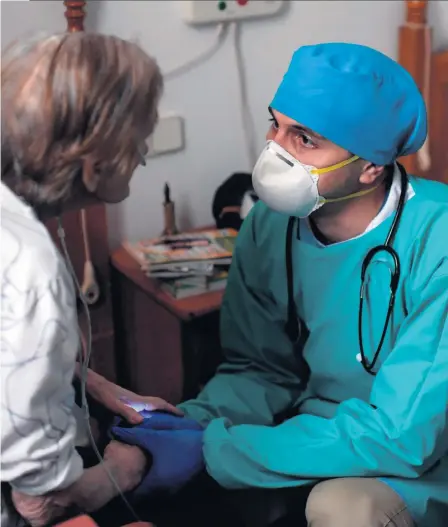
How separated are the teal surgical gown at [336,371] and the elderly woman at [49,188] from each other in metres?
0.47

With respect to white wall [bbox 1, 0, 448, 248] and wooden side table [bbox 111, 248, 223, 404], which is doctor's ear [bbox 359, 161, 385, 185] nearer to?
wooden side table [bbox 111, 248, 223, 404]

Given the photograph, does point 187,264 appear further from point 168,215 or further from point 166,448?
point 166,448

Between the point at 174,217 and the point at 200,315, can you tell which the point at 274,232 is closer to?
the point at 200,315

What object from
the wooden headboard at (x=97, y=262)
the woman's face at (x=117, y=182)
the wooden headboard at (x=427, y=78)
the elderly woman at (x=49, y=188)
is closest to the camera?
the elderly woman at (x=49, y=188)

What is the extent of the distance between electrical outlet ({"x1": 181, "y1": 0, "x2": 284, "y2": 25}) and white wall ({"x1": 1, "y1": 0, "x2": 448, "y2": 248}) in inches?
1.2

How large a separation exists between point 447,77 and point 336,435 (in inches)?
56.0

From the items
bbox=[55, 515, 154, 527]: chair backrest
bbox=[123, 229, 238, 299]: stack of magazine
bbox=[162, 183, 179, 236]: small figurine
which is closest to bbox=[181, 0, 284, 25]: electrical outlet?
bbox=[162, 183, 179, 236]: small figurine

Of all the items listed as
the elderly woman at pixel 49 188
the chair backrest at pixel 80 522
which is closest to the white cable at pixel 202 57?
the elderly woman at pixel 49 188

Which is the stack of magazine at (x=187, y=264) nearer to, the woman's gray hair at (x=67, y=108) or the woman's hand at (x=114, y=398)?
the woman's hand at (x=114, y=398)

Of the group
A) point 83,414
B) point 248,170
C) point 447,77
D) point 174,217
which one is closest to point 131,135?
point 83,414

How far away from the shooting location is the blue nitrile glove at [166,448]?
3.81 ft

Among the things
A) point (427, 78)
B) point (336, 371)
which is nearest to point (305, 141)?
point (336, 371)

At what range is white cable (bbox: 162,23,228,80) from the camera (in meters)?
1.92

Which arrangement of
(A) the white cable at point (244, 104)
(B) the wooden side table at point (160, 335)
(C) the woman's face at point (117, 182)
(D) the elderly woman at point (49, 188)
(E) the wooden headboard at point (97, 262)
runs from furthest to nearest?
(A) the white cable at point (244, 104), (E) the wooden headboard at point (97, 262), (B) the wooden side table at point (160, 335), (C) the woman's face at point (117, 182), (D) the elderly woman at point (49, 188)
